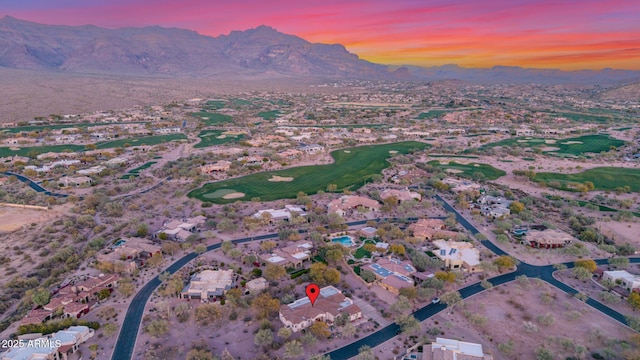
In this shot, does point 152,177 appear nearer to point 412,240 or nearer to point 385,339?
point 412,240

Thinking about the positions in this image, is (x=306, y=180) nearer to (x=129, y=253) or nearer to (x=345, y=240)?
(x=345, y=240)

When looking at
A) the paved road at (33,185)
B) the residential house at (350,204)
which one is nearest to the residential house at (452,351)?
the residential house at (350,204)

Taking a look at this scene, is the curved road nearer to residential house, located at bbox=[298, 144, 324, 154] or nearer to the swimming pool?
the swimming pool

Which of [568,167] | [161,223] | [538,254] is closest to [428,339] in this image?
[538,254]

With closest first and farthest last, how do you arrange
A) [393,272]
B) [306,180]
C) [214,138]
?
1. [393,272]
2. [306,180]
3. [214,138]

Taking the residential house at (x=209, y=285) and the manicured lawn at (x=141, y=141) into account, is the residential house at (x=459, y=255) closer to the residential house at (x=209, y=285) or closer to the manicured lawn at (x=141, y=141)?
the residential house at (x=209, y=285)

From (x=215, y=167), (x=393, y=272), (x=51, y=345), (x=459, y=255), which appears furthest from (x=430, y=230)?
(x=215, y=167)
